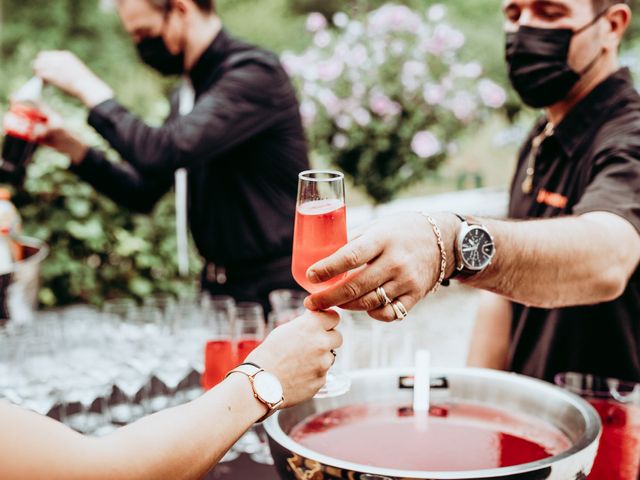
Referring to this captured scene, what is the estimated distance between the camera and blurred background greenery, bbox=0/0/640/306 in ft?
14.3

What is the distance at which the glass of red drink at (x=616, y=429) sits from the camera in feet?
5.26

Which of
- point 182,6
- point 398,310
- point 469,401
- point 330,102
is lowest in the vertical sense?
point 469,401

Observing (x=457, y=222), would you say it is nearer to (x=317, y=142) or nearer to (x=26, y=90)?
(x=26, y=90)

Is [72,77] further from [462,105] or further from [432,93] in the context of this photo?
[462,105]

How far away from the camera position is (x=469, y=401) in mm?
1713

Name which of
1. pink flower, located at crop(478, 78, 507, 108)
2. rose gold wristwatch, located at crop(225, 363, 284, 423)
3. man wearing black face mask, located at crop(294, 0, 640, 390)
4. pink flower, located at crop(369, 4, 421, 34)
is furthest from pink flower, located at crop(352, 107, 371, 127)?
rose gold wristwatch, located at crop(225, 363, 284, 423)

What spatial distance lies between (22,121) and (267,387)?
2025 mm

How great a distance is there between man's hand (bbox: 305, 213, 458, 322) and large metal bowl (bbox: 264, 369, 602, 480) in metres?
0.27

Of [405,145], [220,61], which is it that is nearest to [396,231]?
[220,61]

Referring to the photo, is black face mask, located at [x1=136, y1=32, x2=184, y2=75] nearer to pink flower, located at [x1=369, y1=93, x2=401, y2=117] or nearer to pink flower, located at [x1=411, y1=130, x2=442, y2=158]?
pink flower, located at [x1=369, y1=93, x2=401, y2=117]

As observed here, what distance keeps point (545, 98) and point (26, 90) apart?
194cm

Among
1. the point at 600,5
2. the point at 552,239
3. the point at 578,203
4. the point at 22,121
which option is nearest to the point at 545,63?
the point at 600,5

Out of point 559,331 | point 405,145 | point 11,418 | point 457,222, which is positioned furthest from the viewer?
point 405,145

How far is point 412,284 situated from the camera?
147cm
